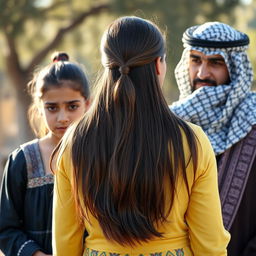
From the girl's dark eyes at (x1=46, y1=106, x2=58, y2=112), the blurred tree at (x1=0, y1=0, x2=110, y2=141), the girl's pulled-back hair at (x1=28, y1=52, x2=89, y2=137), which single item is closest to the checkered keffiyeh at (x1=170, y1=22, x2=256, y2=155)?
the girl's pulled-back hair at (x1=28, y1=52, x2=89, y2=137)

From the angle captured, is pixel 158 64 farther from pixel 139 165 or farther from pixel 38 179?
pixel 38 179

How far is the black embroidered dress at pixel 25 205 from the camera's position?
8.70 ft

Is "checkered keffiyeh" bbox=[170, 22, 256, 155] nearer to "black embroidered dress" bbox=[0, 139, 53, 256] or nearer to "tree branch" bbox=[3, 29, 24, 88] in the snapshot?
"black embroidered dress" bbox=[0, 139, 53, 256]

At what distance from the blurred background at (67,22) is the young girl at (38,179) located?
8965mm

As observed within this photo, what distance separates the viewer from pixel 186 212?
2104 millimetres

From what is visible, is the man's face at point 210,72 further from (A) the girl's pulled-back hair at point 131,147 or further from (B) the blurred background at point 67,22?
(B) the blurred background at point 67,22

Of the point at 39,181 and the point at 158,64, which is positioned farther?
the point at 39,181

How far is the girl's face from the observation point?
9.21 feet

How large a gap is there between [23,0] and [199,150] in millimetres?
12552

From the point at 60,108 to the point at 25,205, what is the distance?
1.60ft

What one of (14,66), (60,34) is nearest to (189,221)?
(60,34)

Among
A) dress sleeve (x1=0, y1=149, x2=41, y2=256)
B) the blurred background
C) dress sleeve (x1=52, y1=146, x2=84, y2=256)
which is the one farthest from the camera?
the blurred background

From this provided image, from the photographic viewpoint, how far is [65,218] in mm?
2160

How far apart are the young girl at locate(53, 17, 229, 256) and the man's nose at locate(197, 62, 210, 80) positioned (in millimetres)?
965
